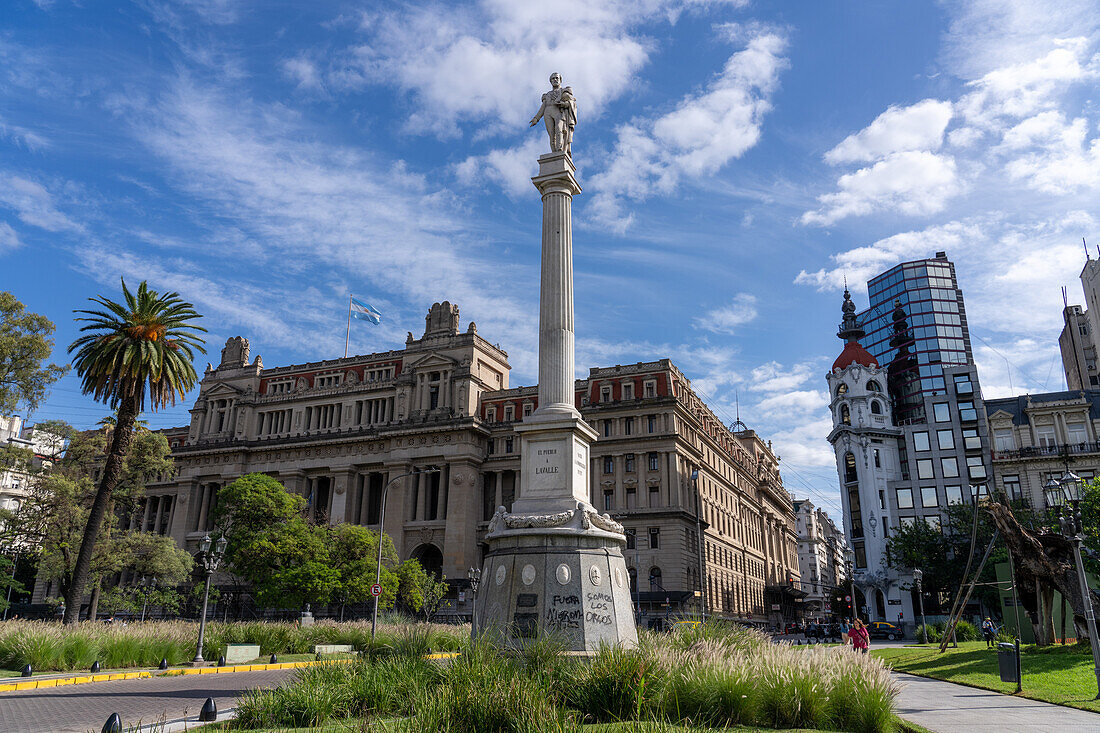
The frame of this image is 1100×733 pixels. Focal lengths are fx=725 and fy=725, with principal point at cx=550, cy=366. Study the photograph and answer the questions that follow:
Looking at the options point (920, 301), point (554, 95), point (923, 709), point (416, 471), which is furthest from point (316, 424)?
point (920, 301)

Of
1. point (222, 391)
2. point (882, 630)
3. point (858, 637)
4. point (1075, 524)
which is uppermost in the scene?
point (222, 391)

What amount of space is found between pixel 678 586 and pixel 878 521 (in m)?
22.6

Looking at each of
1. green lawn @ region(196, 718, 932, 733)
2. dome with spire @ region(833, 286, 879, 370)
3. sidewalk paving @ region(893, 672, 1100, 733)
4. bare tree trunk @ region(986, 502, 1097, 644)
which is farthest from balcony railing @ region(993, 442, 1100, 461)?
green lawn @ region(196, 718, 932, 733)

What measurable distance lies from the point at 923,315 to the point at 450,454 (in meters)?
76.9

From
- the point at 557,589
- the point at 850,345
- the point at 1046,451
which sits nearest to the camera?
the point at 557,589

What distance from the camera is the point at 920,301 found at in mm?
→ 110312

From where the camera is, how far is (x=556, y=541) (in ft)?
59.1

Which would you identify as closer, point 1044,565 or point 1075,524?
point 1075,524

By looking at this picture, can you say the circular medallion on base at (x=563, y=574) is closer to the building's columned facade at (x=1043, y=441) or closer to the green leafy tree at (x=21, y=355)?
the green leafy tree at (x=21, y=355)

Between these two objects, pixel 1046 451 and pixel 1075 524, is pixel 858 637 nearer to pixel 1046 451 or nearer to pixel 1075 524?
pixel 1075 524

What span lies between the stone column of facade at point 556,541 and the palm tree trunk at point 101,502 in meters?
25.0

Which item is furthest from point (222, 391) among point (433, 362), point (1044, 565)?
point (1044, 565)

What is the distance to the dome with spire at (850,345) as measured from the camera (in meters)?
79.3

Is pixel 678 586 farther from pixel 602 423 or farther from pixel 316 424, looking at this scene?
pixel 316 424
